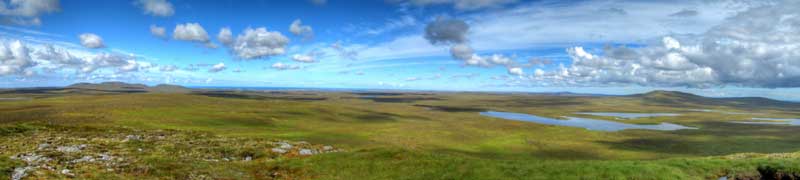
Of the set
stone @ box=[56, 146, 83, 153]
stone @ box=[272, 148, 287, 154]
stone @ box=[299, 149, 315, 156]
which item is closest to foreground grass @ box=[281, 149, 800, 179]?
stone @ box=[299, 149, 315, 156]

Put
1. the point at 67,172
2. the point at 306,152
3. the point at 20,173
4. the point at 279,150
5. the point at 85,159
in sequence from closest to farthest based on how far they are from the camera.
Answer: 1. the point at 20,173
2. the point at 67,172
3. the point at 85,159
4. the point at 306,152
5. the point at 279,150

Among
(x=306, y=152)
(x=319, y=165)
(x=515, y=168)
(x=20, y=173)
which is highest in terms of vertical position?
(x=20, y=173)

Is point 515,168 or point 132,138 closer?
point 515,168

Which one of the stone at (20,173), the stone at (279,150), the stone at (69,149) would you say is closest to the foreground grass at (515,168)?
the stone at (279,150)

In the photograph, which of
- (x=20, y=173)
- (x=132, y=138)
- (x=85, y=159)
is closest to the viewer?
(x=20, y=173)

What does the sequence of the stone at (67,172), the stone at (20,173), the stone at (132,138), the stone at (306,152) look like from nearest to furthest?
1. the stone at (20,173)
2. the stone at (67,172)
3. the stone at (306,152)
4. the stone at (132,138)

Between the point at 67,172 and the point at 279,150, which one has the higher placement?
the point at 67,172

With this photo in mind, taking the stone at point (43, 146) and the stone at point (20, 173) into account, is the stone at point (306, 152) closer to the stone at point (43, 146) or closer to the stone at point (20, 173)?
the stone at point (20, 173)

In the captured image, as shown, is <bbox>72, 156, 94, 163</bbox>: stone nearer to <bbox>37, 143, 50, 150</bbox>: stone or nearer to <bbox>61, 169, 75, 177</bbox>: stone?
<bbox>61, 169, 75, 177</bbox>: stone

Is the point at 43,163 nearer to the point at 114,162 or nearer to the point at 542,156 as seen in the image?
the point at 114,162

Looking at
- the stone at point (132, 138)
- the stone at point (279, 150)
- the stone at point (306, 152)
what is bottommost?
the stone at point (306, 152)

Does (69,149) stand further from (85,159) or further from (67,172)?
Result: (67,172)

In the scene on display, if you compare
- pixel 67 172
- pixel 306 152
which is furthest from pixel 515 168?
pixel 67 172

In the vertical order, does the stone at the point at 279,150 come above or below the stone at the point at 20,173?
below
